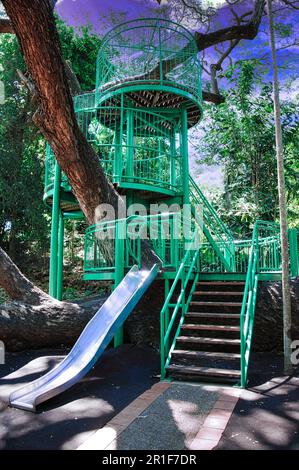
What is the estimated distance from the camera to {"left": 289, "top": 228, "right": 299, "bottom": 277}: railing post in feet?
25.8

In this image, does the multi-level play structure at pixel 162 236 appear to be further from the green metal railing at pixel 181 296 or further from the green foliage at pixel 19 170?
the green foliage at pixel 19 170

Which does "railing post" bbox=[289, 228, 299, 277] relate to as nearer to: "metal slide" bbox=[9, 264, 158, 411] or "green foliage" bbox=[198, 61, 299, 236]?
"metal slide" bbox=[9, 264, 158, 411]

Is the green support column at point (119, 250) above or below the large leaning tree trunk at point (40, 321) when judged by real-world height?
above

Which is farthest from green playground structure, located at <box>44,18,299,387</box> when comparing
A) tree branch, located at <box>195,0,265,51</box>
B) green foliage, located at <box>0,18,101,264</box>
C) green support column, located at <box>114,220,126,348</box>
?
green foliage, located at <box>0,18,101,264</box>

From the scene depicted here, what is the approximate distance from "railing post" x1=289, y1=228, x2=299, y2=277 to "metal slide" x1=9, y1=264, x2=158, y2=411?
299cm

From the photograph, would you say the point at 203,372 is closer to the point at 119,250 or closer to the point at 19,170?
the point at 119,250

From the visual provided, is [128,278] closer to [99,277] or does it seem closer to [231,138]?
[99,277]

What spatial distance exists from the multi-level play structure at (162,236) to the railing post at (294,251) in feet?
0.07

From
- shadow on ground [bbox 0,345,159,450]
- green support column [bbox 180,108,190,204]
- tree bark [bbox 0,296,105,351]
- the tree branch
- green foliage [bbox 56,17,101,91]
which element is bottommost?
shadow on ground [bbox 0,345,159,450]

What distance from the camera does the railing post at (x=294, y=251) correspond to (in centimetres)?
786

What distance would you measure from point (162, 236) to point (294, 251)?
288 cm

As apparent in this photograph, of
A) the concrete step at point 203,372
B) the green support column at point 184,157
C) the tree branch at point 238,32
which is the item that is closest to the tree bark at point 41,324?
the concrete step at point 203,372

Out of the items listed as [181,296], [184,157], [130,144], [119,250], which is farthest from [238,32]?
[181,296]
